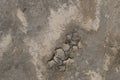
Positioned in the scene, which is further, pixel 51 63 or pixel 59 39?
pixel 59 39

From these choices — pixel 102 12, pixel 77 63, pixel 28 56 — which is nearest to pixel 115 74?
pixel 77 63

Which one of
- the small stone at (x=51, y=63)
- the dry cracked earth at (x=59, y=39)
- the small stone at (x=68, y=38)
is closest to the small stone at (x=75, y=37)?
the dry cracked earth at (x=59, y=39)

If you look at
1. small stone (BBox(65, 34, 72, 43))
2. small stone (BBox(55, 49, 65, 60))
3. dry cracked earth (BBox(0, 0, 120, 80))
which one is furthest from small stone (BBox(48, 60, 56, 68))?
small stone (BBox(65, 34, 72, 43))

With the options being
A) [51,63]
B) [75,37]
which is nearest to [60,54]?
[51,63]

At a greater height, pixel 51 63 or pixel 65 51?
pixel 65 51

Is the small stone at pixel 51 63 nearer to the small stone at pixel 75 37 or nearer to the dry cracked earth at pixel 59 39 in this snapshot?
the dry cracked earth at pixel 59 39

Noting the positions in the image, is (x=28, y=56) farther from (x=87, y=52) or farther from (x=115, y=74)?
(x=115, y=74)

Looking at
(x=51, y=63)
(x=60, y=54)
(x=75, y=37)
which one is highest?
(x=75, y=37)

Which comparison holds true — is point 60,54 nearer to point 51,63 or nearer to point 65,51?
point 65,51

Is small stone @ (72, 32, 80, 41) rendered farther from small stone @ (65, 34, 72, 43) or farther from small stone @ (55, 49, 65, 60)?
small stone @ (55, 49, 65, 60)
